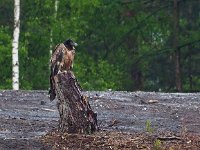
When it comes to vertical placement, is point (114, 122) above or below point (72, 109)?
below

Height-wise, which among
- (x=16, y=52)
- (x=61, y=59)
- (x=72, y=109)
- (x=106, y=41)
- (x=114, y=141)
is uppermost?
(x=106, y=41)

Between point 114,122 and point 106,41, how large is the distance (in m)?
Result: 20.5

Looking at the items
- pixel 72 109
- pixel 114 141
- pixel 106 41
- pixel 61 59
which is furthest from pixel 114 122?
pixel 106 41

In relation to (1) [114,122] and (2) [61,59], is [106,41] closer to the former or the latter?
(1) [114,122]

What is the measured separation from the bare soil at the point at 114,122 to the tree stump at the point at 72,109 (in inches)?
7.0

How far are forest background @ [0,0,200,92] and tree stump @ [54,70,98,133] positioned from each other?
50.7 feet

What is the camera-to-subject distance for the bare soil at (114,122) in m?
8.61

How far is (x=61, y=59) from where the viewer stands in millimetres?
9711

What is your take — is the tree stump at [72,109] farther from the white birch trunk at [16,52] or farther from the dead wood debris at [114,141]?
the white birch trunk at [16,52]

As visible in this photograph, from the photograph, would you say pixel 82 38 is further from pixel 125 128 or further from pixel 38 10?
pixel 125 128

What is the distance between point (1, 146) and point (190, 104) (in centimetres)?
573

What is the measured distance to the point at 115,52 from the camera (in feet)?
102

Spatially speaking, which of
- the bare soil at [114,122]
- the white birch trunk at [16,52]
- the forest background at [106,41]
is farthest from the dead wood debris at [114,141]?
the forest background at [106,41]

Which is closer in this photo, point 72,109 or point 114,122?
point 72,109
